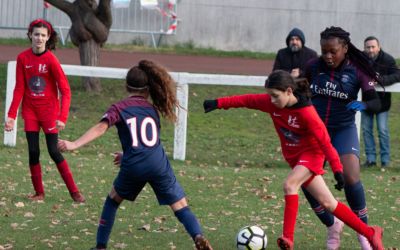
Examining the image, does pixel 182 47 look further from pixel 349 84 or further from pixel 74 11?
pixel 349 84

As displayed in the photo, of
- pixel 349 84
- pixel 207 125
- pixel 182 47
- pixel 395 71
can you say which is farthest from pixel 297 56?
pixel 182 47

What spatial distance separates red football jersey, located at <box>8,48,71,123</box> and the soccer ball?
3.02m

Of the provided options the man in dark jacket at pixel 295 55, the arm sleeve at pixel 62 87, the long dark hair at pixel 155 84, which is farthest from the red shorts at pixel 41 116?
the man in dark jacket at pixel 295 55

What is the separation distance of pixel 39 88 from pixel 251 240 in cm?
343

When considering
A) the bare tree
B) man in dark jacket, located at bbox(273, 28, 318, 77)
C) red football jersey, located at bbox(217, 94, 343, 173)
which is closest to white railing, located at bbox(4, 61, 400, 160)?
man in dark jacket, located at bbox(273, 28, 318, 77)

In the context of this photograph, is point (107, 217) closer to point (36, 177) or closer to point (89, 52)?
point (36, 177)

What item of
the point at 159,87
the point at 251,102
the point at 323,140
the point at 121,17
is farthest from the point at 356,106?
the point at 121,17

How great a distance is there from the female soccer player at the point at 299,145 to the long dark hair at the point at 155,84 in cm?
61

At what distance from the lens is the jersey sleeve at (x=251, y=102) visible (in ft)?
27.4

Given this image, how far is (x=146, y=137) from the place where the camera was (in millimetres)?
7816

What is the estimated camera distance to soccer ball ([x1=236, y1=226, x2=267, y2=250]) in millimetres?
8227

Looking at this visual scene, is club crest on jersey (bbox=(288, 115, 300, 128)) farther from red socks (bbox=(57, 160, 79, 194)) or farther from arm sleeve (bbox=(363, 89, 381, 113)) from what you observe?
red socks (bbox=(57, 160, 79, 194))

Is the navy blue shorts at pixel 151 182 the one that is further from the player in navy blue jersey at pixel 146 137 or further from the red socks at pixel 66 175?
the red socks at pixel 66 175

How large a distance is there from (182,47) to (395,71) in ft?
47.8
